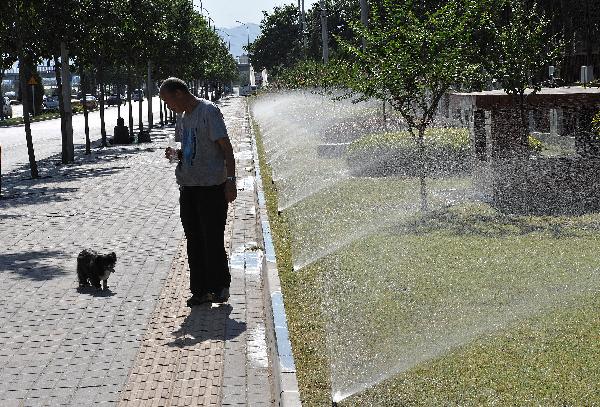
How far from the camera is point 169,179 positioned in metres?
21.5

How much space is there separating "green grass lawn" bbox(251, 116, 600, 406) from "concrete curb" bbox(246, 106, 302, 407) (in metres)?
0.12

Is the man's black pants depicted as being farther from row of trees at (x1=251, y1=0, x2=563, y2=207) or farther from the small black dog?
row of trees at (x1=251, y1=0, x2=563, y2=207)

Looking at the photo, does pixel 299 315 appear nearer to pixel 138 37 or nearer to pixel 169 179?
pixel 169 179

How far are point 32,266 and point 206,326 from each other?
3.56m

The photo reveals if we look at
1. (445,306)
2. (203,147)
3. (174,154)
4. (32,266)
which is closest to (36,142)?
(32,266)

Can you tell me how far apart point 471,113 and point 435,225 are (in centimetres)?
788

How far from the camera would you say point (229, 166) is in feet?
29.4

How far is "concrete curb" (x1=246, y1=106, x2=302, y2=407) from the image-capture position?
246 inches

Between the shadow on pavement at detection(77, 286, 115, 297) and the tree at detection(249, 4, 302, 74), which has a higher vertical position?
the tree at detection(249, 4, 302, 74)

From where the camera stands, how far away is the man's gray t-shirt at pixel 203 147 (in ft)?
29.1

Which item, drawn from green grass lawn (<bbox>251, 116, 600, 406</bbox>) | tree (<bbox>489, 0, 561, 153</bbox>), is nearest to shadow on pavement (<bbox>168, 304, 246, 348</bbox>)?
green grass lawn (<bbox>251, 116, 600, 406</bbox>)

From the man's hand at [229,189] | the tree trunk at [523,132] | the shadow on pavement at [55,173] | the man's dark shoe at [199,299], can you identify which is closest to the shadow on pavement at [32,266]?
the man's dark shoe at [199,299]

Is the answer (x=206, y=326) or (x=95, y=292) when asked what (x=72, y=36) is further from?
(x=206, y=326)

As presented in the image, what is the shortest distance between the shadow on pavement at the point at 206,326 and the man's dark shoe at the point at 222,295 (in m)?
0.05
